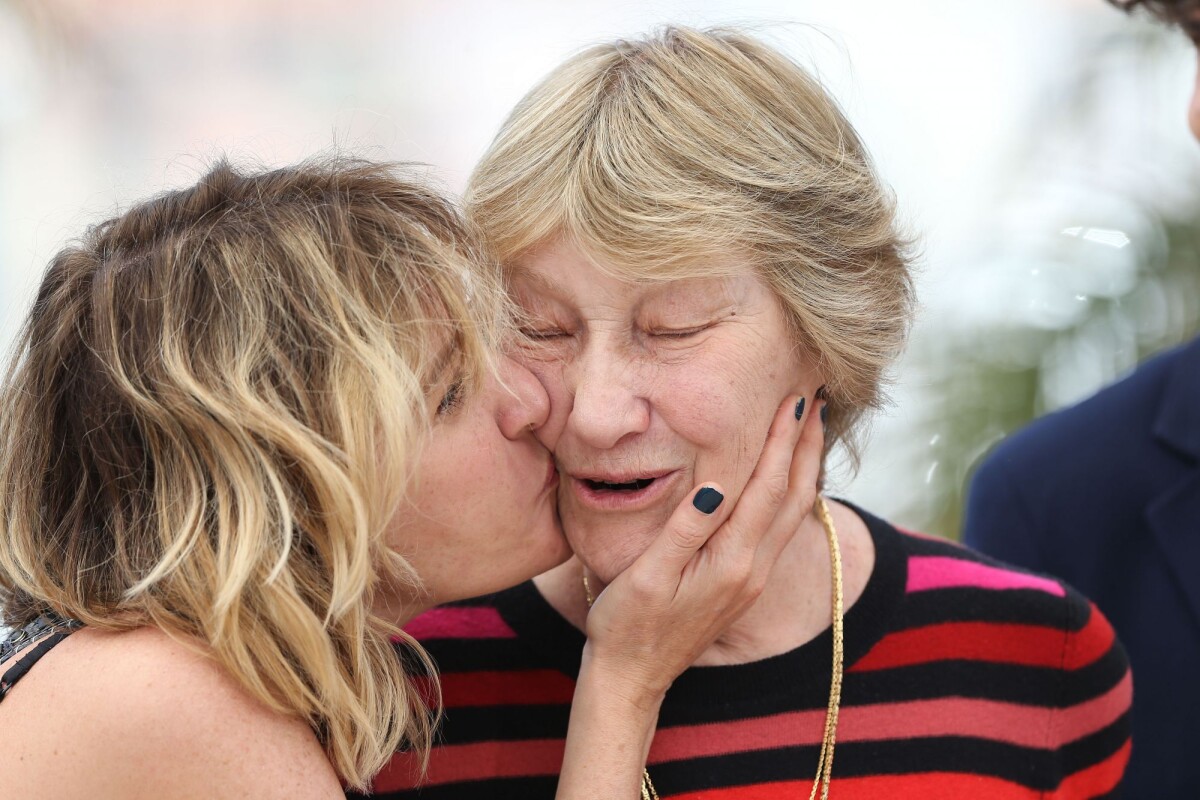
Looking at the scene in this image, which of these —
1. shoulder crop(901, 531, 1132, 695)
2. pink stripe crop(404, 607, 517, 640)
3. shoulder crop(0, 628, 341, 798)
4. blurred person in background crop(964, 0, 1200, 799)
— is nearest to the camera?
shoulder crop(0, 628, 341, 798)

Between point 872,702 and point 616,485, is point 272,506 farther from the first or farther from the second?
point 872,702

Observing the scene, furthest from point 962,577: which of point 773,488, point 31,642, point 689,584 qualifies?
point 31,642

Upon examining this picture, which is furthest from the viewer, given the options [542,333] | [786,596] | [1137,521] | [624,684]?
[1137,521]

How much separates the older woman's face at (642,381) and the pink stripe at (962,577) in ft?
1.47

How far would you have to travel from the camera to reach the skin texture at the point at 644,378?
6.26 ft

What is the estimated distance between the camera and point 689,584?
1944mm

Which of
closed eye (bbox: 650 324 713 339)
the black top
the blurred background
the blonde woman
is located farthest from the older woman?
the blurred background

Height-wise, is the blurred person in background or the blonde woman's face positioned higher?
the blonde woman's face

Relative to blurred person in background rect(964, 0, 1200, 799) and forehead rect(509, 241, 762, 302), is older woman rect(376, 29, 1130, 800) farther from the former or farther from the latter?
blurred person in background rect(964, 0, 1200, 799)

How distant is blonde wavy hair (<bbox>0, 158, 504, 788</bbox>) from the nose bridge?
175 millimetres

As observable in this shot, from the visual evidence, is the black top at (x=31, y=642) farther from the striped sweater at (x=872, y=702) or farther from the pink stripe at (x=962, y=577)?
the pink stripe at (x=962, y=577)

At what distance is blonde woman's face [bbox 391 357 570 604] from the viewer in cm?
184

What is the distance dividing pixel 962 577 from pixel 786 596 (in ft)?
1.12

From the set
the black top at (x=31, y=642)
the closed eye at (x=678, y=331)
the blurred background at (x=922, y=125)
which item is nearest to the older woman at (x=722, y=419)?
the closed eye at (x=678, y=331)
